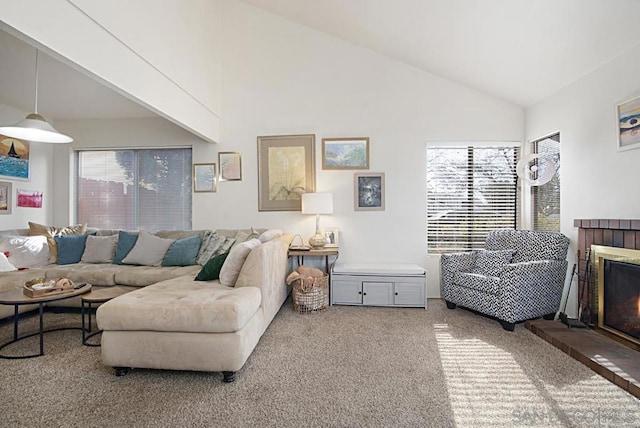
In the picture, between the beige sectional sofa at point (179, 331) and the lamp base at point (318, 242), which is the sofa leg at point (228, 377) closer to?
the beige sectional sofa at point (179, 331)

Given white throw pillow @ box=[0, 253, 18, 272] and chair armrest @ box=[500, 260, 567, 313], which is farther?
white throw pillow @ box=[0, 253, 18, 272]

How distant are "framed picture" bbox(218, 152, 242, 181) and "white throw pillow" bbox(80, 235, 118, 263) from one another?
1.56 meters

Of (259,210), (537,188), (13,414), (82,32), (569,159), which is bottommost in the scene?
(13,414)

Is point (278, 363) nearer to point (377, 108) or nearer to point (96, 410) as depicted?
point (96, 410)

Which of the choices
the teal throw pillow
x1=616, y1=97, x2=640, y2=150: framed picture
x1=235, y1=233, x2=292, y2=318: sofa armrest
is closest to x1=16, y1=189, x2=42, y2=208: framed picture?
the teal throw pillow

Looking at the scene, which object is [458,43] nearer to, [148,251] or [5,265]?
[148,251]

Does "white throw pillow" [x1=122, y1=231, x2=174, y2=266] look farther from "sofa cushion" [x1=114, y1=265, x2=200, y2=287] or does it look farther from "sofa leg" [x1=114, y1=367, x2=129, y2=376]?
"sofa leg" [x1=114, y1=367, x2=129, y2=376]

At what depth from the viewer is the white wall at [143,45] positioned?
6.05 ft

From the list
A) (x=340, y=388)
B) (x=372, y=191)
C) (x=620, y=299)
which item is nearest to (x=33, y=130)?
(x=340, y=388)

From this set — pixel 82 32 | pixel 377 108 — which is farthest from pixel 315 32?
pixel 82 32

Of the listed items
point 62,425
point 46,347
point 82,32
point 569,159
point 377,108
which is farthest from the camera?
point 377,108

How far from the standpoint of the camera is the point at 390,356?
2.34 metres

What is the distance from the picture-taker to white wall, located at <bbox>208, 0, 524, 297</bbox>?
4.03 metres

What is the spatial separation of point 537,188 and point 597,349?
208cm
